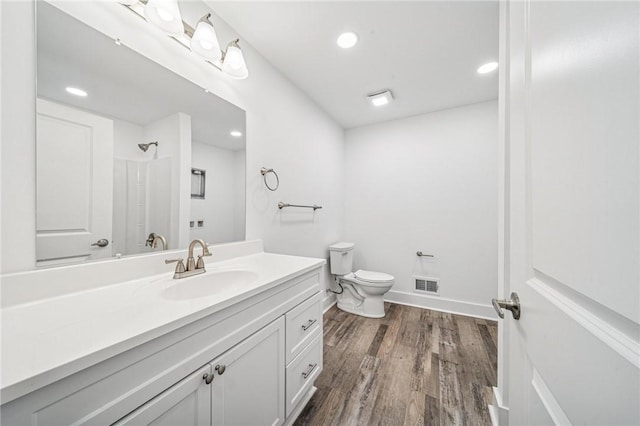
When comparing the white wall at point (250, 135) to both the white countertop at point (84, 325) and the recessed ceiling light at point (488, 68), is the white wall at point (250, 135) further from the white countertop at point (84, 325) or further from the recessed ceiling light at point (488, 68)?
the recessed ceiling light at point (488, 68)

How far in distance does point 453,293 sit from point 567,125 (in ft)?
8.67

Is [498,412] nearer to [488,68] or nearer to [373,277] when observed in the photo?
[373,277]

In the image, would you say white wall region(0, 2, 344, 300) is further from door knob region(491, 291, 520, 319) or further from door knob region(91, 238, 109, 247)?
door knob region(491, 291, 520, 319)

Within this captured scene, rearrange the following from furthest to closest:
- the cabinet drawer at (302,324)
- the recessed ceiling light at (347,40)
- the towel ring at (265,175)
A: the towel ring at (265,175) → the recessed ceiling light at (347,40) → the cabinet drawer at (302,324)

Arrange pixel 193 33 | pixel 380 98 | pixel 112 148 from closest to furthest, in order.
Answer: pixel 112 148 → pixel 193 33 → pixel 380 98

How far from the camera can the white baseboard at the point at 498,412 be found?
3.65ft

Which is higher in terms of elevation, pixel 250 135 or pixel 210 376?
pixel 250 135

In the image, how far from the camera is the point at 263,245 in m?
1.70

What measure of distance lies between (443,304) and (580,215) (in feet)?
8.73

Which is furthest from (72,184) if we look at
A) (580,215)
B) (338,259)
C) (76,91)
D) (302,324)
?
(338,259)

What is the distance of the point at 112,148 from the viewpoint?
97 centimetres

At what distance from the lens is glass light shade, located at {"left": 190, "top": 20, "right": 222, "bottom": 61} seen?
1149 millimetres

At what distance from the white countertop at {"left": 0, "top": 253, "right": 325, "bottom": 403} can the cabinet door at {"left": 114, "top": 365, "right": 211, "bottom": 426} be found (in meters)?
0.18

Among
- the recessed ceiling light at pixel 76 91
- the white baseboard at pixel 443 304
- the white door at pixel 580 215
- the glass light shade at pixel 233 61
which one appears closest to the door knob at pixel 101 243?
the recessed ceiling light at pixel 76 91
